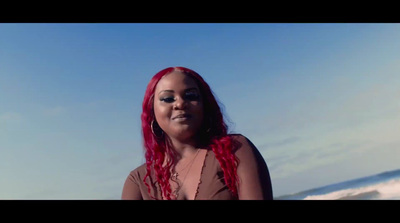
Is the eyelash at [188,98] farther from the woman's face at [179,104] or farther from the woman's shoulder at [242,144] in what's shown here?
the woman's shoulder at [242,144]

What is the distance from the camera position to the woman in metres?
1.70

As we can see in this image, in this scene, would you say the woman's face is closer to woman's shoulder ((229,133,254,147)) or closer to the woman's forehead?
the woman's forehead

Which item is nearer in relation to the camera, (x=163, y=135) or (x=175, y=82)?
(x=175, y=82)

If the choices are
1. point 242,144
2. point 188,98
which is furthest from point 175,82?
point 242,144

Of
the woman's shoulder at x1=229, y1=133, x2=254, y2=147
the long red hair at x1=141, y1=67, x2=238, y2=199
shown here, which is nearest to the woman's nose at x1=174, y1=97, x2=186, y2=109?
the long red hair at x1=141, y1=67, x2=238, y2=199

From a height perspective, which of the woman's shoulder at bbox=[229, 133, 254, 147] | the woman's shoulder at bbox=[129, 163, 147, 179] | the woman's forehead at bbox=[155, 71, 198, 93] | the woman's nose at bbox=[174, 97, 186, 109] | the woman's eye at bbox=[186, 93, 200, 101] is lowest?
the woman's shoulder at bbox=[129, 163, 147, 179]

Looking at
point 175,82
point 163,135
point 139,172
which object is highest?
point 175,82

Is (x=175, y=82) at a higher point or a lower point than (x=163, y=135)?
higher

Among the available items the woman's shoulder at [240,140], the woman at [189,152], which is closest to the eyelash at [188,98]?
the woman at [189,152]

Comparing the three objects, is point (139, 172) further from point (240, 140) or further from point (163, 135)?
point (240, 140)

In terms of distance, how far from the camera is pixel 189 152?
1.84m

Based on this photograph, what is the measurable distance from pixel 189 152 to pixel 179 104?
20cm
